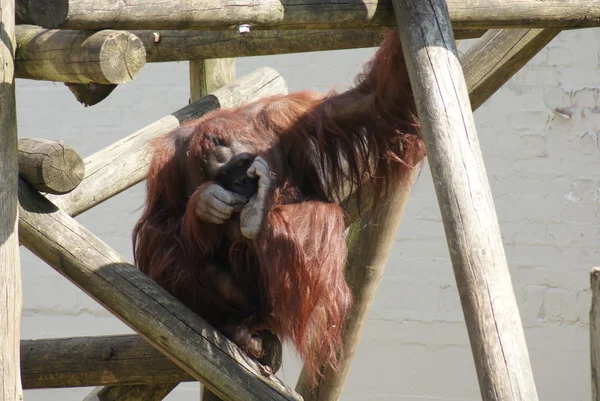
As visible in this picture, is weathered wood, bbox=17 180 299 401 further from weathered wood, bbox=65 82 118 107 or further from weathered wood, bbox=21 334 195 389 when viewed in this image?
weathered wood, bbox=21 334 195 389

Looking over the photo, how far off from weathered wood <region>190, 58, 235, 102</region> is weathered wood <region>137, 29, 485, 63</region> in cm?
26

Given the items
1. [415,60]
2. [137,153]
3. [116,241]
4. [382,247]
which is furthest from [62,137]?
[415,60]

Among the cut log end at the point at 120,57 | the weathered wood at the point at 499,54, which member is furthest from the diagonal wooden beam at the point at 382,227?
the cut log end at the point at 120,57

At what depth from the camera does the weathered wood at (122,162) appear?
3.14 m

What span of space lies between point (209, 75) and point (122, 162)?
0.79 metres

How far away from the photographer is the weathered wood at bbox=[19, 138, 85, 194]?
2.59m

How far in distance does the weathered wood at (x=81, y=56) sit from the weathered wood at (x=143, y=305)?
0.44m

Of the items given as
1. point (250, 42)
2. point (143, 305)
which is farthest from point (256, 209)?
point (250, 42)

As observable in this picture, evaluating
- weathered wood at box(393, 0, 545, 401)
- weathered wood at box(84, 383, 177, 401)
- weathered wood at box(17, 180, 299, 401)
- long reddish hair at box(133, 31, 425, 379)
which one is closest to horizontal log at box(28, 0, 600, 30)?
weathered wood at box(393, 0, 545, 401)

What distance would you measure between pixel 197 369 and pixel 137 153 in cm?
108

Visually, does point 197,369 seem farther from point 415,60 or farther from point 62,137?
point 62,137

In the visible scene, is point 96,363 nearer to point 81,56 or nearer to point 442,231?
point 81,56

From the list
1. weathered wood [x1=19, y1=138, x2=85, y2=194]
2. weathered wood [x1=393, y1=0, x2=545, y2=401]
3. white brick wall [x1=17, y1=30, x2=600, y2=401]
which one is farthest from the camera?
white brick wall [x1=17, y1=30, x2=600, y2=401]

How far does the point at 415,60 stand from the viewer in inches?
92.0
